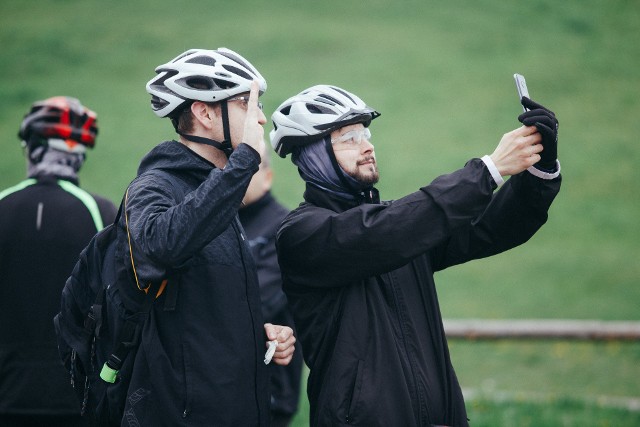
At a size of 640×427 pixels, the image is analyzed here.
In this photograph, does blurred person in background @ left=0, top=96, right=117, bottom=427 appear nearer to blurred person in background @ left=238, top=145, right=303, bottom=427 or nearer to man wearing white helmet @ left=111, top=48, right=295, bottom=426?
blurred person in background @ left=238, top=145, right=303, bottom=427

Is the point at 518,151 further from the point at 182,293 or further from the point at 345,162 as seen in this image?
the point at 182,293

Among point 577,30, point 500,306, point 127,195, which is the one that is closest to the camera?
point 127,195

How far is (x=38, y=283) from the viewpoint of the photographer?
538cm

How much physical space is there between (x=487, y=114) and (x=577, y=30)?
208 inches

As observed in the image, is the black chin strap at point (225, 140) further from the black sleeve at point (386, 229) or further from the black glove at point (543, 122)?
the black glove at point (543, 122)

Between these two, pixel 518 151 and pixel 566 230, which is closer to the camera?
pixel 518 151

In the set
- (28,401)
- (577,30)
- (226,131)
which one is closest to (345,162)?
(226,131)

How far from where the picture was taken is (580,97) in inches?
856

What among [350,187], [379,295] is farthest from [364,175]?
[379,295]

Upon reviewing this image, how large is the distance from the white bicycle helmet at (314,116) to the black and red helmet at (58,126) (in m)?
1.53

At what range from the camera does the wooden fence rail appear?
10.4 meters

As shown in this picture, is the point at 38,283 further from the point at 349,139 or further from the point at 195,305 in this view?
the point at 349,139

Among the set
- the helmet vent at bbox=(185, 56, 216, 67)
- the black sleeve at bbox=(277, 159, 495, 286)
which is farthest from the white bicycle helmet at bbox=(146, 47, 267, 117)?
the black sleeve at bbox=(277, 159, 495, 286)

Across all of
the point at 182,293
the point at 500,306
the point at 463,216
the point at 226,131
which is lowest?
the point at 500,306
